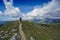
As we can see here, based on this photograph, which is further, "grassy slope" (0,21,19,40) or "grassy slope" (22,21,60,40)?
"grassy slope" (0,21,19,40)

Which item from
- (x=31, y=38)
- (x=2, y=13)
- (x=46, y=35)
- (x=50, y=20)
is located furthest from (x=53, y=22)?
(x=2, y=13)

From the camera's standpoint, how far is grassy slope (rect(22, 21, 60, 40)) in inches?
982

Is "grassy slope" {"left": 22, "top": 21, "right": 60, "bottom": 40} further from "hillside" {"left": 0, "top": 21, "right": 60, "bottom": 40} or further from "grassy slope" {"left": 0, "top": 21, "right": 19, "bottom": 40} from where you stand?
"grassy slope" {"left": 0, "top": 21, "right": 19, "bottom": 40}

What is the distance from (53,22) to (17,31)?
494cm

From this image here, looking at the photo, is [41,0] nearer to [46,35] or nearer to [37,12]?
[37,12]

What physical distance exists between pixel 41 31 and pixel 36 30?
0.70 meters

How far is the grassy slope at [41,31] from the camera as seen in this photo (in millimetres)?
24938

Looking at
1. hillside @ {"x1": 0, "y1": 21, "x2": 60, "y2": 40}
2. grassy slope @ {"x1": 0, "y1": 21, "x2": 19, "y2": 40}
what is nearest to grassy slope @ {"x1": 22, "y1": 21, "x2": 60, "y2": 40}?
hillside @ {"x1": 0, "y1": 21, "x2": 60, "y2": 40}

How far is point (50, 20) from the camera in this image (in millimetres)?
25953

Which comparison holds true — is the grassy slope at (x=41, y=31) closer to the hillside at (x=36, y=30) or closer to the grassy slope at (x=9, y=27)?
the hillside at (x=36, y=30)

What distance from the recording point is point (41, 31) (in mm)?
25234

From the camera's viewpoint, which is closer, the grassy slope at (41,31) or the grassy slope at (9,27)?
the grassy slope at (41,31)

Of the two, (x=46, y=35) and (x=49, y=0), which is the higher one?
(x=49, y=0)

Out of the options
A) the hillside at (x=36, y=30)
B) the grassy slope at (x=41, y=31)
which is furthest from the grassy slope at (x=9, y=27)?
the grassy slope at (x=41, y=31)
